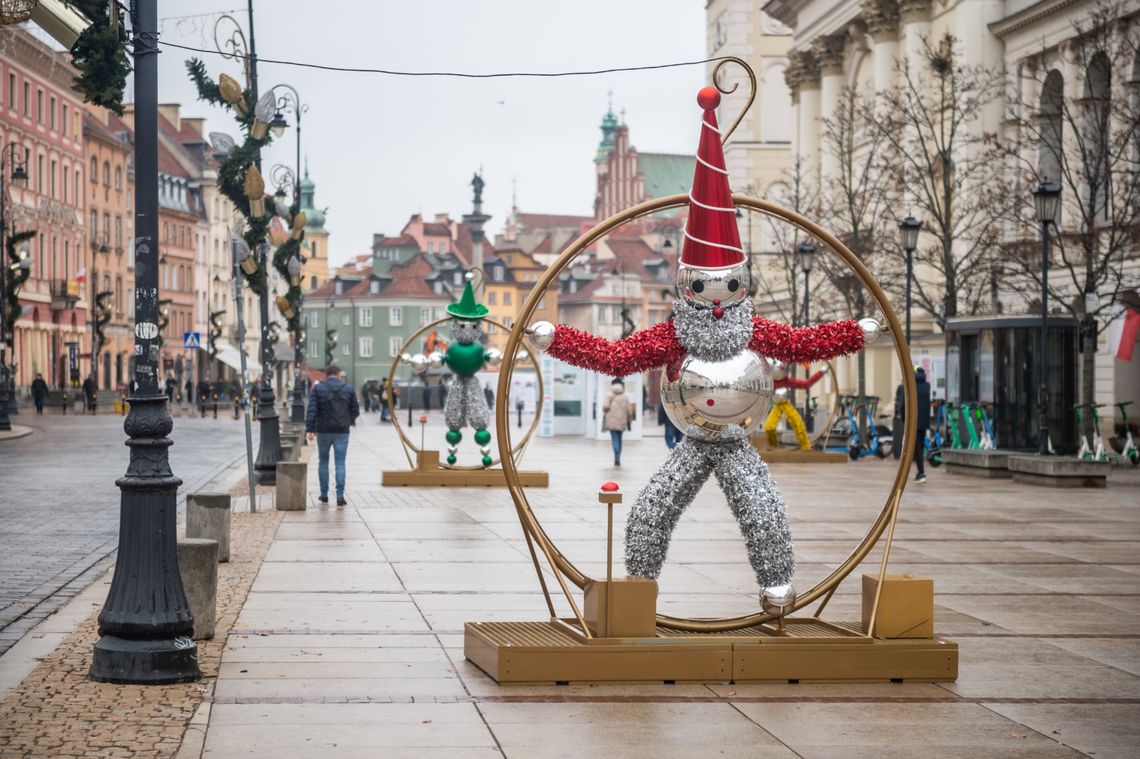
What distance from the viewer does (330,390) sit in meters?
23.4

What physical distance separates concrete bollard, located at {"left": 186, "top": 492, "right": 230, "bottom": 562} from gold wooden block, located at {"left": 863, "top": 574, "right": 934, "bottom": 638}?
23.8 feet

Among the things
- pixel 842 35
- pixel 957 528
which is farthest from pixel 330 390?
pixel 842 35

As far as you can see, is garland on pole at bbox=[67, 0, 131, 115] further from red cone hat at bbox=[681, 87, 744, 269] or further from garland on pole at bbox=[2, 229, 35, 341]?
garland on pole at bbox=[2, 229, 35, 341]

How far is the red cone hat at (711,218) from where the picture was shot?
409 inches

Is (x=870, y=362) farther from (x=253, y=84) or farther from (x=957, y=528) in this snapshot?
(x=957, y=528)

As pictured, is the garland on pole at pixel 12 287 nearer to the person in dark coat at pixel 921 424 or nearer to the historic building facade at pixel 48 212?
the historic building facade at pixel 48 212

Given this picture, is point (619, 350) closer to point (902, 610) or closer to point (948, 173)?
point (902, 610)

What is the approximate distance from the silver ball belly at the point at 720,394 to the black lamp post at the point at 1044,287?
1966 centimetres

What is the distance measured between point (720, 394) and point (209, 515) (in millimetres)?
6939

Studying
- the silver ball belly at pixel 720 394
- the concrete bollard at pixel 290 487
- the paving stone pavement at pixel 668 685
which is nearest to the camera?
the paving stone pavement at pixel 668 685

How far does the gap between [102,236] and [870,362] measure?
182ft

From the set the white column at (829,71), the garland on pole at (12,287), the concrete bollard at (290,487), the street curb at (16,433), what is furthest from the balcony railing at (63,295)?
the concrete bollard at (290,487)

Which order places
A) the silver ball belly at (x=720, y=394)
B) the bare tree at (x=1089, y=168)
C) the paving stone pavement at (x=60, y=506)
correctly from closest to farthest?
1. the silver ball belly at (x=720, y=394)
2. the paving stone pavement at (x=60, y=506)
3. the bare tree at (x=1089, y=168)

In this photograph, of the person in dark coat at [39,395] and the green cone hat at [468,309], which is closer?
the green cone hat at [468,309]
